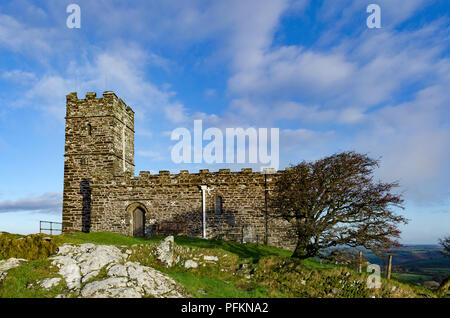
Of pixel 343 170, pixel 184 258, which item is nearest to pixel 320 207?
pixel 343 170

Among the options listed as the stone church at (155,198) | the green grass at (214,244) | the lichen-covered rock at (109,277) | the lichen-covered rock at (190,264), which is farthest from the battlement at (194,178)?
the lichen-covered rock at (109,277)

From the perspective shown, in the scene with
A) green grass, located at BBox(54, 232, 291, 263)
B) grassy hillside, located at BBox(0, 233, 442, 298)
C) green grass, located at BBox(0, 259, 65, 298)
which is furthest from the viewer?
green grass, located at BBox(54, 232, 291, 263)

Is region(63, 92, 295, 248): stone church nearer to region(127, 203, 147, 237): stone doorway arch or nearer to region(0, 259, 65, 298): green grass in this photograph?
region(127, 203, 147, 237): stone doorway arch

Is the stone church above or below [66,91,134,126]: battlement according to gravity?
below

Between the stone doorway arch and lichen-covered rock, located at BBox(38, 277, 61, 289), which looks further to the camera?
the stone doorway arch

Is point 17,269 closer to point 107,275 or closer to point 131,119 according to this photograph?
point 107,275

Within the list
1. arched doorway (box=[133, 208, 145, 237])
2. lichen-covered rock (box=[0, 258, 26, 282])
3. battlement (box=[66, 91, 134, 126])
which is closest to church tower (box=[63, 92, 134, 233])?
battlement (box=[66, 91, 134, 126])

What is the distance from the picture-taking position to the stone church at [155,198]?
2333 centimetres

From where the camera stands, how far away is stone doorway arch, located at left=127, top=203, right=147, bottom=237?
24391mm

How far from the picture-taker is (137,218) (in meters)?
24.6

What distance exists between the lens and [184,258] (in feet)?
46.1

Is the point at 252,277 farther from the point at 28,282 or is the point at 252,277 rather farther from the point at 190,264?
the point at 28,282

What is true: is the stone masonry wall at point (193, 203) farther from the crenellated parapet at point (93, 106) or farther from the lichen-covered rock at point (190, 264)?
the lichen-covered rock at point (190, 264)

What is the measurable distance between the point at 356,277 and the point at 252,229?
10.0 meters
